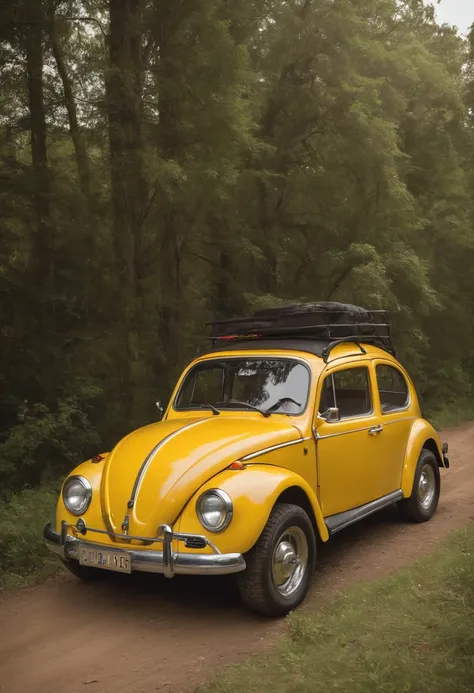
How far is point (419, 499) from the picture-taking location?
7246mm

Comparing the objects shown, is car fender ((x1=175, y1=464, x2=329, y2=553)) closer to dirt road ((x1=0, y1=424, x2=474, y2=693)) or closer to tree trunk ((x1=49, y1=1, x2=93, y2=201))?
dirt road ((x1=0, y1=424, x2=474, y2=693))

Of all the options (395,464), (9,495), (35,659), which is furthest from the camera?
(9,495)

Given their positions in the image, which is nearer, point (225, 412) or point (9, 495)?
point (225, 412)

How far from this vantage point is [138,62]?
1134 centimetres

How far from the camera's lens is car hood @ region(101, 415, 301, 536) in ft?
15.4

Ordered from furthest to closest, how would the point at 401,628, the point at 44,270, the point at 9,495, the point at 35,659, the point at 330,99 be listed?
the point at 330,99, the point at 44,270, the point at 9,495, the point at 35,659, the point at 401,628

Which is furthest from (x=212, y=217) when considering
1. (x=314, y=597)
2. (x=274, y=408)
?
(x=314, y=597)

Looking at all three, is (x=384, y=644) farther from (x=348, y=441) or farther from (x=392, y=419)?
(x=392, y=419)

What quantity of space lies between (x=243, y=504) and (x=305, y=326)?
230 cm

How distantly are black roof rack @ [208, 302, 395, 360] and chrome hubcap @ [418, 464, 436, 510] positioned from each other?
1.66 meters

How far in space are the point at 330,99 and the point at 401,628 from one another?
1273 cm

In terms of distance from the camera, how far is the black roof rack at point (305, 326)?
6410 millimetres

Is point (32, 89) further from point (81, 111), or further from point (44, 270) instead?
point (44, 270)

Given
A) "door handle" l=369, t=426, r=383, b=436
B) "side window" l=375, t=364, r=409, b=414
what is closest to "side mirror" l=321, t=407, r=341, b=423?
"door handle" l=369, t=426, r=383, b=436
